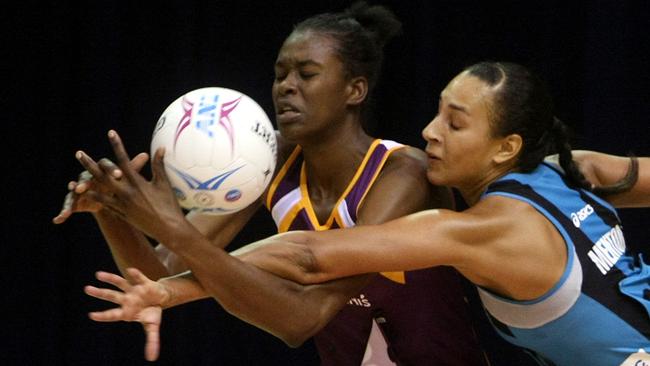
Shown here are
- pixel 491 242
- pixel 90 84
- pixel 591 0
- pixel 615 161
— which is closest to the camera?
pixel 491 242

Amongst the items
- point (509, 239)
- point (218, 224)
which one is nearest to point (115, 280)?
point (509, 239)

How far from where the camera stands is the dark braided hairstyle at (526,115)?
8.05 ft

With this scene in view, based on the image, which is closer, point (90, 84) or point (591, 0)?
point (591, 0)

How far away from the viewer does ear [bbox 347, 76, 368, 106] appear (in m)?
2.78

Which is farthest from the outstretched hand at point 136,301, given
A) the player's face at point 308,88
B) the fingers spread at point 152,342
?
the player's face at point 308,88

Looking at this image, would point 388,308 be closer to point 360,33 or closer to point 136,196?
point 360,33

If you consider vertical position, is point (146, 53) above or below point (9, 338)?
above

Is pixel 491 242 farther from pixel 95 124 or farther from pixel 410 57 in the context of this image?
pixel 95 124

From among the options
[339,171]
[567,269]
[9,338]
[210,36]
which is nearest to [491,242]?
[567,269]

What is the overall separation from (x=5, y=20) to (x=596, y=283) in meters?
2.49

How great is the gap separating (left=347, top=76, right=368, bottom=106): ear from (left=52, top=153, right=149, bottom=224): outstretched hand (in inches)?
28.1

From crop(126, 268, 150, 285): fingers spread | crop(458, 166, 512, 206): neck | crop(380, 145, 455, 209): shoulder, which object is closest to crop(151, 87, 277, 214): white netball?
crop(126, 268, 150, 285): fingers spread

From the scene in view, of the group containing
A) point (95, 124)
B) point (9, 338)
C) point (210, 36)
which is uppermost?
point (210, 36)

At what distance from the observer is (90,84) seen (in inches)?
153
